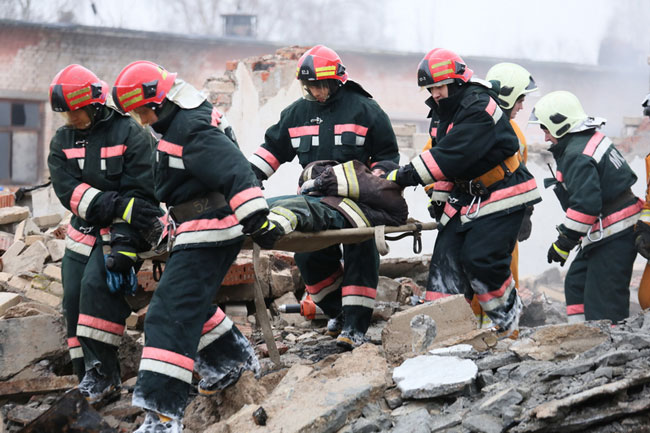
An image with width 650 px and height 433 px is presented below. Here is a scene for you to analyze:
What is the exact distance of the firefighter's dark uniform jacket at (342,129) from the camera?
5.27 meters

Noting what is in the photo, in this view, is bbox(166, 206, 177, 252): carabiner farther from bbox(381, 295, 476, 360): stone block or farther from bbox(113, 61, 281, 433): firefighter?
bbox(381, 295, 476, 360): stone block

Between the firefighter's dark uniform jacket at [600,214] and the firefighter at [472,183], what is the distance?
44 cm

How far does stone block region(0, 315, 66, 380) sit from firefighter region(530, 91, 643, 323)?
3.36 m

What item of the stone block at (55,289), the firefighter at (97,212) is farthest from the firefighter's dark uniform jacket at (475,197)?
the stone block at (55,289)

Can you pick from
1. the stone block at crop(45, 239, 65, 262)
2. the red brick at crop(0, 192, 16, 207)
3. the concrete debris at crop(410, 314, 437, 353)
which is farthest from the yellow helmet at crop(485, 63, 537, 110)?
the red brick at crop(0, 192, 16, 207)

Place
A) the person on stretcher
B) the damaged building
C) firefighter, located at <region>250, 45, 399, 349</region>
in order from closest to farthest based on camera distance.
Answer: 1. the damaged building
2. the person on stretcher
3. firefighter, located at <region>250, 45, 399, 349</region>

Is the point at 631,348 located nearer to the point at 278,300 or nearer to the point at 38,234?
the point at 278,300

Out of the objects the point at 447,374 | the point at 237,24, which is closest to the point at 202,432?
the point at 447,374

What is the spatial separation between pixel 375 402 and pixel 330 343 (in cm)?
189

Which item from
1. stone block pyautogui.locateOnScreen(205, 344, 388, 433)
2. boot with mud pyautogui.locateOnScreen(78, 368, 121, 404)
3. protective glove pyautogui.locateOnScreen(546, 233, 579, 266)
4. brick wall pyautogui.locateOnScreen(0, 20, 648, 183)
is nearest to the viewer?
stone block pyautogui.locateOnScreen(205, 344, 388, 433)

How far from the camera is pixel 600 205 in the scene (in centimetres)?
547

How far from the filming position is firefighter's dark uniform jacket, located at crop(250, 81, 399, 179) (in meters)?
5.27

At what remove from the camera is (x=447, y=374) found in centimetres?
379

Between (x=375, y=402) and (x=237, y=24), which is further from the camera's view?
(x=237, y=24)
